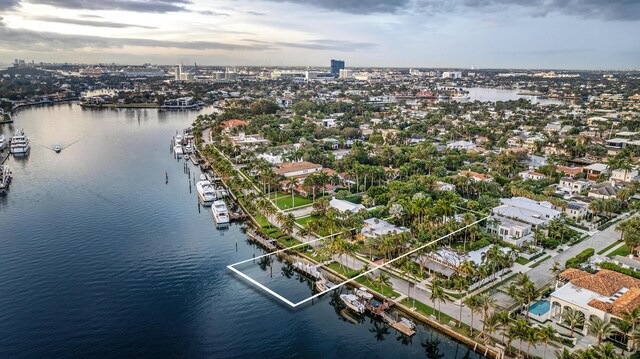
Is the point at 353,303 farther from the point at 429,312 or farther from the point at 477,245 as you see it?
the point at 477,245

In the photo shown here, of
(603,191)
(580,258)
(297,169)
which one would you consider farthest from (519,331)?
(297,169)

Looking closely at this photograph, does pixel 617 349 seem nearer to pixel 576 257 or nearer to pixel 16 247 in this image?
pixel 576 257

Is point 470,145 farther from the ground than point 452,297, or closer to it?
farther from the ground

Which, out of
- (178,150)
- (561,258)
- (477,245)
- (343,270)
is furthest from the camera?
(178,150)

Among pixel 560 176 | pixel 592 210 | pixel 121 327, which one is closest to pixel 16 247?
pixel 121 327

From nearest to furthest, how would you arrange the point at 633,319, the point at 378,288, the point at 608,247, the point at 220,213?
the point at 633,319, the point at 378,288, the point at 608,247, the point at 220,213

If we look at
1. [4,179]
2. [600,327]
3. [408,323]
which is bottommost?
[408,323]

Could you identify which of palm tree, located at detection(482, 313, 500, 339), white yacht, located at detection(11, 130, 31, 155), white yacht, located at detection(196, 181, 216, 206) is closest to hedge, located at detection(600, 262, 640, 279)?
palm tree, located at detection(482, 313, 500, 339)
